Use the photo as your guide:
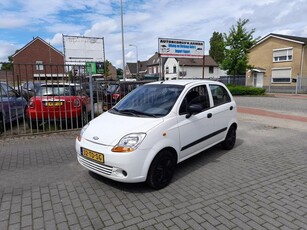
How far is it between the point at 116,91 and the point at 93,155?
568cm

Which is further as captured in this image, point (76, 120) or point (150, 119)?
point (76, 120)

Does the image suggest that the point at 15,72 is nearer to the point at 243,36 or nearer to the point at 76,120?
the point at 76,120

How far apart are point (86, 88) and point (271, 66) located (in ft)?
102

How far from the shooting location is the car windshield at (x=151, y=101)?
4.06 metres

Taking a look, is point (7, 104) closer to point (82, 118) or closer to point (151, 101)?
point (82, 118)

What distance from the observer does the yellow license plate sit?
3484 millimetres

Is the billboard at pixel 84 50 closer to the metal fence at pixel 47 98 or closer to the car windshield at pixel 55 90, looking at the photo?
the metal fence at pixel 47 98

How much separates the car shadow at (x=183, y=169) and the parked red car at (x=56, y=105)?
348 cm

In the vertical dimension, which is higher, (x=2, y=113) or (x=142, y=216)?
(x=2, y=113)

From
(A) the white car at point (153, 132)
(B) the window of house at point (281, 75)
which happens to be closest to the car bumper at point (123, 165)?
(A) the white car at point (153, 132)

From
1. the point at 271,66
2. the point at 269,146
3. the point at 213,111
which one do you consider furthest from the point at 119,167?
the point at 271,66

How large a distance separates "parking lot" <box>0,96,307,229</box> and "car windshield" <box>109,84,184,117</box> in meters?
1.22

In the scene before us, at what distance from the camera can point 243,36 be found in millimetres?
24328

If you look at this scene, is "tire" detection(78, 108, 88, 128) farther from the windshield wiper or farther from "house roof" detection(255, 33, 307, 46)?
"house roof" detection(255, 33, 307, 46)
